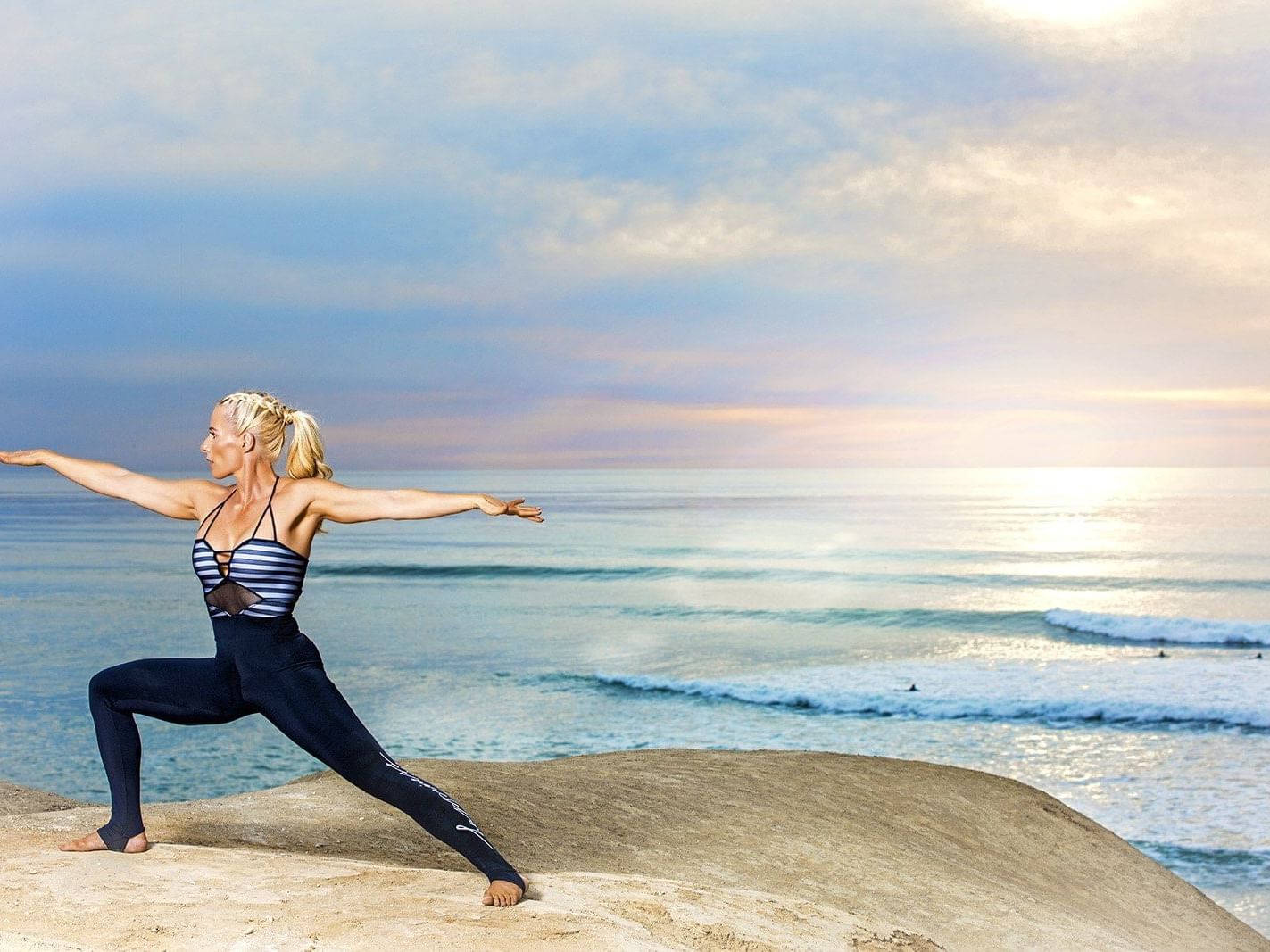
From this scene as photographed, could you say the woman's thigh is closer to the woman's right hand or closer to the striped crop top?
the striped crop top

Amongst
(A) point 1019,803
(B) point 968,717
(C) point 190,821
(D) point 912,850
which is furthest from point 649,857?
(B) point 968,717

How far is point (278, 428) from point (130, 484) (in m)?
0.53

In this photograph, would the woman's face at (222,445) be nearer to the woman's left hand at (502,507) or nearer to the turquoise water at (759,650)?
the woman's left hand at (502,507)

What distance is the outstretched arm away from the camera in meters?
3.29

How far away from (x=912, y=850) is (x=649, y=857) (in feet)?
4.42

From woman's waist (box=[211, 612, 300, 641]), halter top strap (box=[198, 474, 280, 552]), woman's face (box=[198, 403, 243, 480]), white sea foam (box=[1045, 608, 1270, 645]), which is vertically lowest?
white sea foam (box=[1045, 608, 1270, 645])

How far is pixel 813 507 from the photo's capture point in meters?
62.0

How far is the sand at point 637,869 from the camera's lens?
125 inches

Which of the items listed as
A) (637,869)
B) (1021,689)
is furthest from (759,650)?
(637,869)

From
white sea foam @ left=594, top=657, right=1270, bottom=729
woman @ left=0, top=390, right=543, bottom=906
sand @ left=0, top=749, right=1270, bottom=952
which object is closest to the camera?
sand @ left=0, top=749, right=1270, bottom=952

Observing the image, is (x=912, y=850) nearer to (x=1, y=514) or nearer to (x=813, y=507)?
(x=813, y=507)

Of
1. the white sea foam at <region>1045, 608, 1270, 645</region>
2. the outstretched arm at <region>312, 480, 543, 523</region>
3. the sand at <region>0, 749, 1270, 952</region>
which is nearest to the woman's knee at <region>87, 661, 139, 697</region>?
the sand at <region>0, 749, 1270, 952</region>

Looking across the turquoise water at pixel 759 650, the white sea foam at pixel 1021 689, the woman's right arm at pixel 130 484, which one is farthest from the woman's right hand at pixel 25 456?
the white sea foam at pixel 1021 689

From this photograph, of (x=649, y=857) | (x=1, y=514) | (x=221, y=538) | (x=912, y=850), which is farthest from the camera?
(x=1, y=514)
